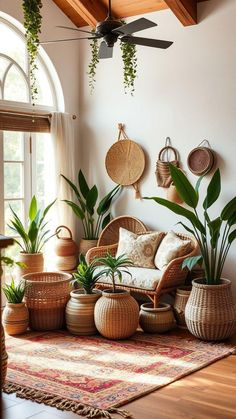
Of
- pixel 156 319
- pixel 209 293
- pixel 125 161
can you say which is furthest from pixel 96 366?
pixel 125 161

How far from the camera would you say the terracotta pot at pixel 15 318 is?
4887mm

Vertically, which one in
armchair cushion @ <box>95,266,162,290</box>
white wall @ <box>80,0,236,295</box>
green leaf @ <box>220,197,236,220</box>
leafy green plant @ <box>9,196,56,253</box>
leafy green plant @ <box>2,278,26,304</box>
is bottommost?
leafy green plant @ <box>2,278,26,304</box>

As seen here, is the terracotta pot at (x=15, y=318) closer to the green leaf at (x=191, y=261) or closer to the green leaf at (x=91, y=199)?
the green leaf at (x=191, y=261)

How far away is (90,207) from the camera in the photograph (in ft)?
20.5

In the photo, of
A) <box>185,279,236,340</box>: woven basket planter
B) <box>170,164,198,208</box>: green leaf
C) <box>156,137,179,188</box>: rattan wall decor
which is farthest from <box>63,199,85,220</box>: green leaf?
<box>185,279,236,340</box>: woven basket planter

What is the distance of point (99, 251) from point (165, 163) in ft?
3.56

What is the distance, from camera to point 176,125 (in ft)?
18.7

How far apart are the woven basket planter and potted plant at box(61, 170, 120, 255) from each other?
1.73m

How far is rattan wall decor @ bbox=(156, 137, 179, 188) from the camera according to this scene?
18.8ft

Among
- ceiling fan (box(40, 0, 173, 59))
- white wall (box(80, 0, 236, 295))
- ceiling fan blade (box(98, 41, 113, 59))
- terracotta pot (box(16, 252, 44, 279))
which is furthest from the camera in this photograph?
terracotta pot (box(16, 252, 44, 279))

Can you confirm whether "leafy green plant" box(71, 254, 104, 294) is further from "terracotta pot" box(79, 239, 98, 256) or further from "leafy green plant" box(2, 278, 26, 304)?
"terracotta pot" box(79, 239, 98, 256)

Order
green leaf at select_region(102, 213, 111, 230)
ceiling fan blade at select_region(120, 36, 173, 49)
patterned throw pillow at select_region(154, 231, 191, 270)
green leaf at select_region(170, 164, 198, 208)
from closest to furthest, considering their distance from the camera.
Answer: ceiling fan blade at select_region(120, 36, 173, 49) < green leaf at select_region(170, 164, 198, 208) < patterned throw pillow at select_region(154, 231, 191, 270) < green leaf at select_region(102, 213, 111, 230)

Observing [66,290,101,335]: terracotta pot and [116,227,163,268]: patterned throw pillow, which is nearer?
[66,290,101,335]: terracotta pot

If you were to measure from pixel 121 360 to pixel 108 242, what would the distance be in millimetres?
1926
